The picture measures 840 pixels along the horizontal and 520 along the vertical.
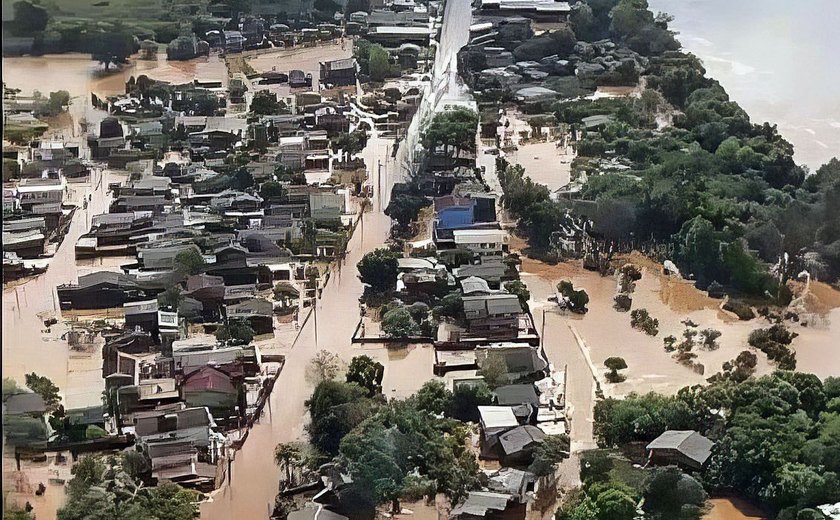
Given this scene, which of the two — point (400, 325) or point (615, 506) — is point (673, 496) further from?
point (400, 325)

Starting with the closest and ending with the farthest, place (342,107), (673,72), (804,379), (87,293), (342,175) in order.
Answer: (804,379) < (87,293) < (342,175) < (342,107) < (673,72)

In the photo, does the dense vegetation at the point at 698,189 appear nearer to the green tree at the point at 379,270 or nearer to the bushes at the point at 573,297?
the bushes at the point at 573,297

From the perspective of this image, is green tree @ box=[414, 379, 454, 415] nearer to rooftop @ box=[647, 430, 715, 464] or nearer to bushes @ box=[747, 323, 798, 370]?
rooftop @ box=[647, 430, 715, 464]

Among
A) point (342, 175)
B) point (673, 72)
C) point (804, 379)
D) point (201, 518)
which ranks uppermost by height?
point (673, 72)

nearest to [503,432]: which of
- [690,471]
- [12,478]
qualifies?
[690,471]

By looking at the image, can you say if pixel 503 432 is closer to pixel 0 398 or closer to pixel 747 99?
pixel 0 398
